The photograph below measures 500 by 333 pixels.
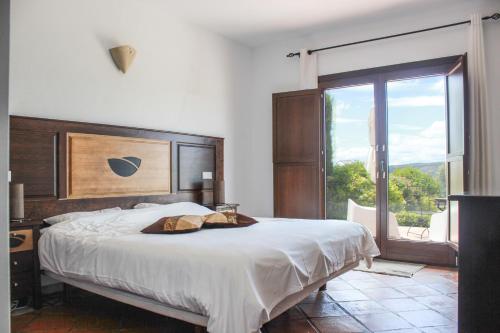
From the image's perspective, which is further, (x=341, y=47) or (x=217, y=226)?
(x=341, y=47)

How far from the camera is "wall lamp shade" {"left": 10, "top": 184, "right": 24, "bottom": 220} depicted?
264 centimetres

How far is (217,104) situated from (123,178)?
5.80ft

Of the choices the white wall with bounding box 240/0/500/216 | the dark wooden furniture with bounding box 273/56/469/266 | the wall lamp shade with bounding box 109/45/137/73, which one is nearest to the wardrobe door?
the dark wooden furniture with bounding box 273/56/469/266

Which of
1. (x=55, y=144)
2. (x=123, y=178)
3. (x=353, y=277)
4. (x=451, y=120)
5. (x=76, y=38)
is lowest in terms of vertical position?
(x=353, y=277)

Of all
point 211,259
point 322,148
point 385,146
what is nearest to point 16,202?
point 211,259

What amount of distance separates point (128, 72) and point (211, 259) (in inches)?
99.9

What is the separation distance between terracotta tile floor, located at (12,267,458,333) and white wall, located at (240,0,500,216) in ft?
3.98

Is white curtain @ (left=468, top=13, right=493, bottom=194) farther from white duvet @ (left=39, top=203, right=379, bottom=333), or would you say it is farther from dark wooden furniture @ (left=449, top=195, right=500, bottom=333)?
dark wooden furniture @ (left=449, top=195, right=500, bottom=333)

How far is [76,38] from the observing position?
3322 millimetres

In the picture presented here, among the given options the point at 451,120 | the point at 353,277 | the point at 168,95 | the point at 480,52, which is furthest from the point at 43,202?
the point at 480,52

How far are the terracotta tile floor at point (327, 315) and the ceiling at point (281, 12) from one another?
2.88 meters

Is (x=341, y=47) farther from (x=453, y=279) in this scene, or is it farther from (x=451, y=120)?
(x=453, y=279)

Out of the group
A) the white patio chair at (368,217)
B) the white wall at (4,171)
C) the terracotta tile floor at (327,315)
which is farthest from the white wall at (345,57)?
the white wall at (4,171)

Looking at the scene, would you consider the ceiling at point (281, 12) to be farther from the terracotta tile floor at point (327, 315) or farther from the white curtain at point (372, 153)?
the terracotta tile floor at point (327, 315)
